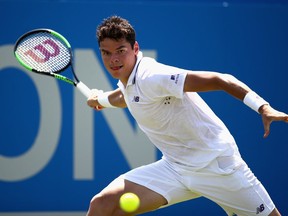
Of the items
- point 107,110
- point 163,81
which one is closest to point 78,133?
point 107,110

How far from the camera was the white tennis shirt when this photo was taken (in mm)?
3854

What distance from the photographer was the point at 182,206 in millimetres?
6188

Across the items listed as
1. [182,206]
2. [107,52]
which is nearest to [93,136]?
[182,206]

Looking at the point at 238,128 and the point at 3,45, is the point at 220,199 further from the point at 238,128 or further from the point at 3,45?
the point at 3,45

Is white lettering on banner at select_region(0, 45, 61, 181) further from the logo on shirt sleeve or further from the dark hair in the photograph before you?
the logo on shirt sleeve

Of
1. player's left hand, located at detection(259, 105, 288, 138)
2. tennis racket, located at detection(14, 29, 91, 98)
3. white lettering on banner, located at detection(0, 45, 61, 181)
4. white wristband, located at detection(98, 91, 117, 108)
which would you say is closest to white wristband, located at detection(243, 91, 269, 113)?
player's left hand, located at detection(259, 105, 288, 138)

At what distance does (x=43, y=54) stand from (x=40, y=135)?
1.37 meters

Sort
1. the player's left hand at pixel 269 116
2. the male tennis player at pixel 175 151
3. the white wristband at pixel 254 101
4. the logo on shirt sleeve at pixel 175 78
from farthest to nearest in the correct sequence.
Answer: the male tennis player at pixel 175 151, the logo on shirt sleeve at pixel 175 78, the white wristband at pixel 254 101, the player's left hand at pixel 269 116

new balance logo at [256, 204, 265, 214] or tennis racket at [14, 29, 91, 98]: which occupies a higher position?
tennis racket at [14, 29, 91, 98]

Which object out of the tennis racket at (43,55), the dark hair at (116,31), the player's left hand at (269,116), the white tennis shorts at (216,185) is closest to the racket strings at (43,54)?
the tennis racket at (43,55)

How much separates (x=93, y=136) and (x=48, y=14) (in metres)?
1.20

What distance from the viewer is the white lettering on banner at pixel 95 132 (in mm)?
6113

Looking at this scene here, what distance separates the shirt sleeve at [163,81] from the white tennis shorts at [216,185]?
20.0 inches

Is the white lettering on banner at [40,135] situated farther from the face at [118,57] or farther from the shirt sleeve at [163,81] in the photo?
the shirt sleeve at [163,81]
